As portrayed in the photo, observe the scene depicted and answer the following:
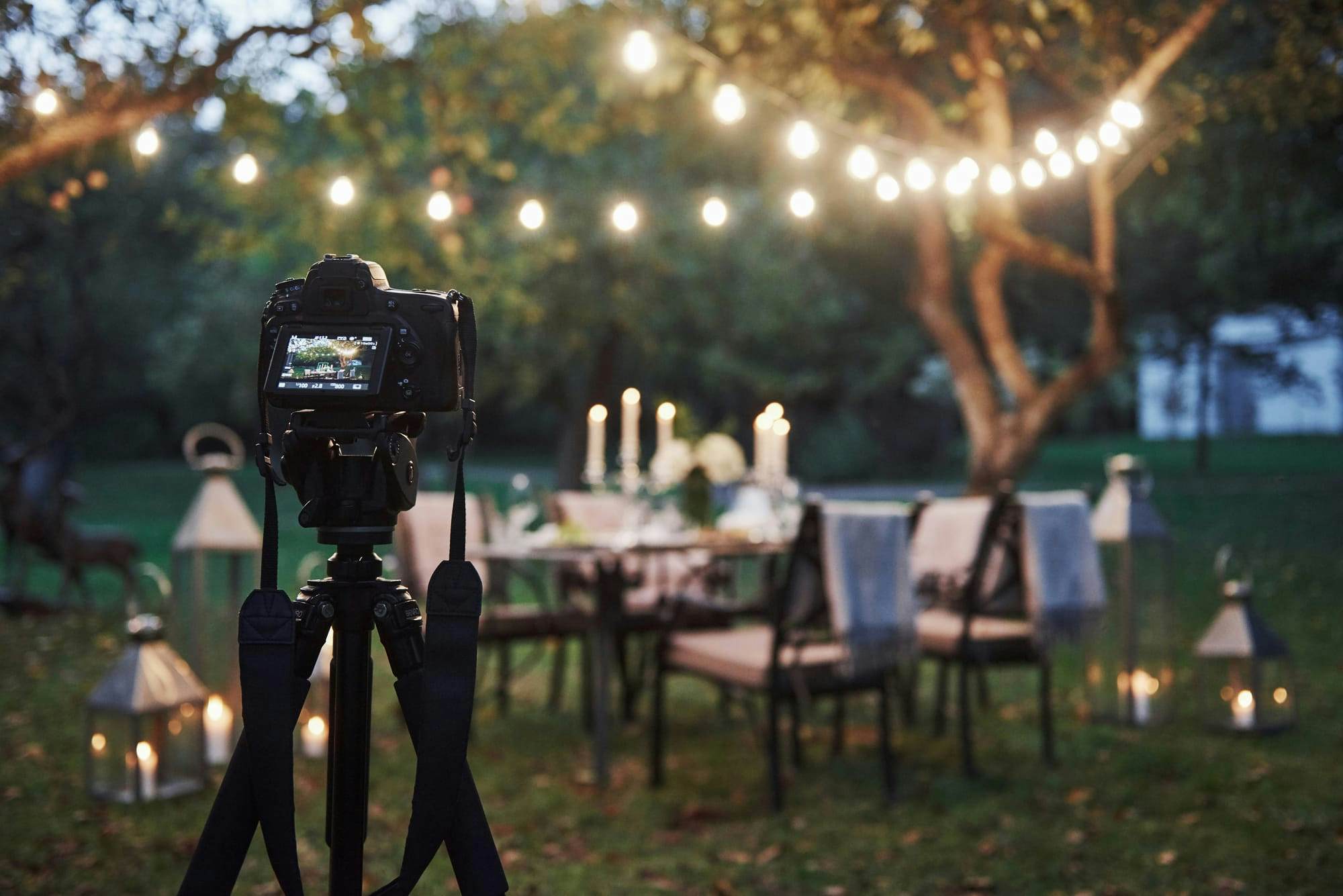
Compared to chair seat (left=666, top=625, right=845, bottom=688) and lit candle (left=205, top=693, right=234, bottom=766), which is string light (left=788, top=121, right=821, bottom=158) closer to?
chair seat (left=666, top=625, right=845, bottom=688)

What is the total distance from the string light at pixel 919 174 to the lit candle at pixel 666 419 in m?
1.57

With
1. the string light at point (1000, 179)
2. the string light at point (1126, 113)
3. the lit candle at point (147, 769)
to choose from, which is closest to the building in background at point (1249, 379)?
the string light at point (1000, 179)

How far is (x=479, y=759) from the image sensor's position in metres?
5.10

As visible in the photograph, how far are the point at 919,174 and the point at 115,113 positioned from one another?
11.2 feet

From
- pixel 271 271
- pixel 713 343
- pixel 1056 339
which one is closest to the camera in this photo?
pixel 713 343

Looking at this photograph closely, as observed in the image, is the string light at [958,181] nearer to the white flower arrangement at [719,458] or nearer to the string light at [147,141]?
the white flower arrangement at [719,458]

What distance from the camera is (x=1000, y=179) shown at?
5941mm

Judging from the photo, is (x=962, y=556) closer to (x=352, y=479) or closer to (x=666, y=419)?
(x=666, y=419)

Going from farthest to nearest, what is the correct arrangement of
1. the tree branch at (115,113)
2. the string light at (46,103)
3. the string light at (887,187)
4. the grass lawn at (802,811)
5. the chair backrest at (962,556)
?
the string light at (887,187) < the chair backrest at (962,556) < the string light at (46,103) < the tree branch at (115,113) < the grass lawn at (802,811)

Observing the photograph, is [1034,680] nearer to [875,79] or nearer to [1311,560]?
[875,79]

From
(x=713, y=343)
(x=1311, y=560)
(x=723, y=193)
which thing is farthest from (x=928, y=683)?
(x=713, y=343)

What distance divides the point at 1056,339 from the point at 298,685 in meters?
20.2

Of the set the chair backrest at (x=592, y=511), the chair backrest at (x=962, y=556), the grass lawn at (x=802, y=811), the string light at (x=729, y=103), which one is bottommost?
the grass lawn at (x=802, y=811)

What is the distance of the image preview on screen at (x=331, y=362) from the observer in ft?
5.25
